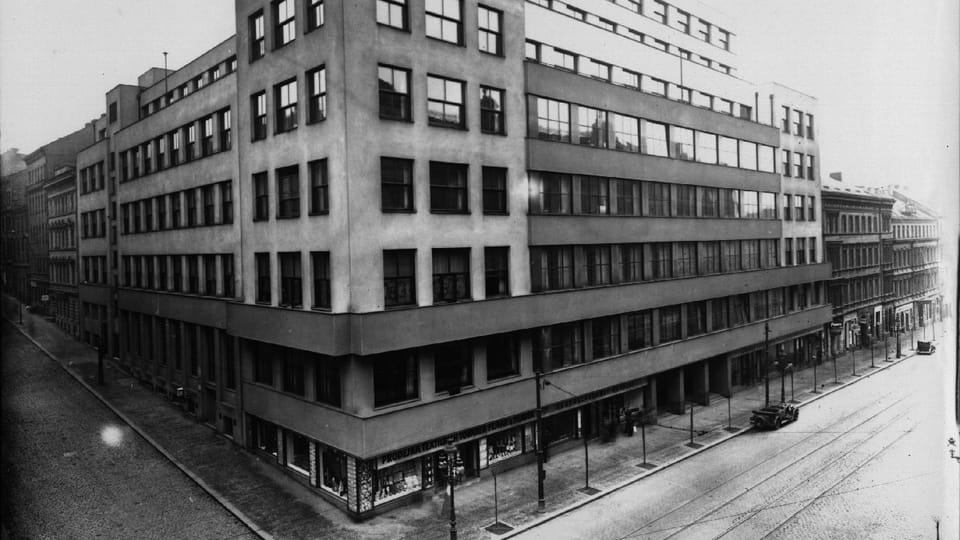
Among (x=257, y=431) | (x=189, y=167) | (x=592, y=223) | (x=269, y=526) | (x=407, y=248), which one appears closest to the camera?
(x=269, y=526)

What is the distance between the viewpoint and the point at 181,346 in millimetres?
36219

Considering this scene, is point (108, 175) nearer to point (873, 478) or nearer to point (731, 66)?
point (731, 66)

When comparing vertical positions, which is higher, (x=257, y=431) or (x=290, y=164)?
(x=290, y=164)

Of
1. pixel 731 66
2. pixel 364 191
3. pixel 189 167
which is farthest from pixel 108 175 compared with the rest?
pixel 731 66

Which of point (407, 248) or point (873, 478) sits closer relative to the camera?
point (407, 248)

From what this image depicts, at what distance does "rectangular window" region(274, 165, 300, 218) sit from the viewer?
24875mm

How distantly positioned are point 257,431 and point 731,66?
136 feet

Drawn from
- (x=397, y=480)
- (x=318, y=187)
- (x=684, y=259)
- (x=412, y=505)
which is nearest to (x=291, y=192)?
(x=318, y=187)

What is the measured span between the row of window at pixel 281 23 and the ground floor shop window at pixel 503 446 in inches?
723

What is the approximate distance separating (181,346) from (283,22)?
20617 millimetres

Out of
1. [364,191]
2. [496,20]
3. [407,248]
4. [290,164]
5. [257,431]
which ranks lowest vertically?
[257,431]

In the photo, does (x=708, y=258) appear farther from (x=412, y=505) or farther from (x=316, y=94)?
(x=316, y=94)

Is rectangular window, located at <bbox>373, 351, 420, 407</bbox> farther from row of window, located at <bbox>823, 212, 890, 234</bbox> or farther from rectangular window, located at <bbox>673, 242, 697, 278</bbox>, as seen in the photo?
row of window, located at <bbox>823, 212, 890, 234</bbox>

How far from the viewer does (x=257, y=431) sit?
29312 mm
